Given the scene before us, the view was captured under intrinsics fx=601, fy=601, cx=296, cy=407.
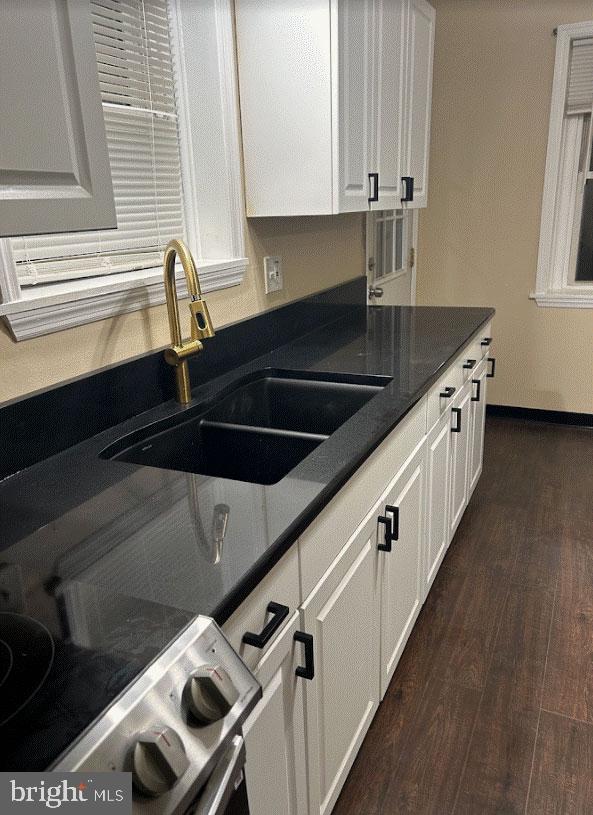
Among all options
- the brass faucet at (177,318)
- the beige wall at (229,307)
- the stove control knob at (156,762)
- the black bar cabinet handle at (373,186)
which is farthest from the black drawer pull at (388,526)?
the black bar cabinet handle at (373,186)

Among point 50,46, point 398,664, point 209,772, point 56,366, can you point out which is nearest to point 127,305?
point 56,366

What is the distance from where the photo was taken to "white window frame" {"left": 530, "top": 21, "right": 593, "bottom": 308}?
3.27 metres

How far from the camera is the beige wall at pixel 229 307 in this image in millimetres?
1215

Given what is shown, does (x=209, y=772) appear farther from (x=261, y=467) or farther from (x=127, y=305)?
(x=127, y=305)

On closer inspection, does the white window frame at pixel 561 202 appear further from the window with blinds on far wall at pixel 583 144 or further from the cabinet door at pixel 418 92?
the cabinet door at pixel 418 92

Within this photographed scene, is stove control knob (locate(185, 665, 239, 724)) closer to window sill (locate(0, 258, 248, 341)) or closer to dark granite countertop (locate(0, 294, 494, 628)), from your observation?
dark granite countertop (locate(0, 294, 494, 628))

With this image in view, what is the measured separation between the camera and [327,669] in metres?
1.22

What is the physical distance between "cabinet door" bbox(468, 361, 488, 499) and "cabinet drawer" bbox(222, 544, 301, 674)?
165cm

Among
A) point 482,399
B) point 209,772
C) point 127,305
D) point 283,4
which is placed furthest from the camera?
point 482,399

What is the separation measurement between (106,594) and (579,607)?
189 cm

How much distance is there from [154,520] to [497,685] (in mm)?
1334

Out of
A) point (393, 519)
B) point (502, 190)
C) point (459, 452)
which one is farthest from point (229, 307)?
point (502, 190)

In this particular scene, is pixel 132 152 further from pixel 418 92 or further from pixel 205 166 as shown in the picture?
pixel 418 92

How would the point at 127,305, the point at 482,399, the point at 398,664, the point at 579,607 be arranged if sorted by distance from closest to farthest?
the point at 127,305 → the point at 398,664 → the point at 579,607 → the point at 482,399
